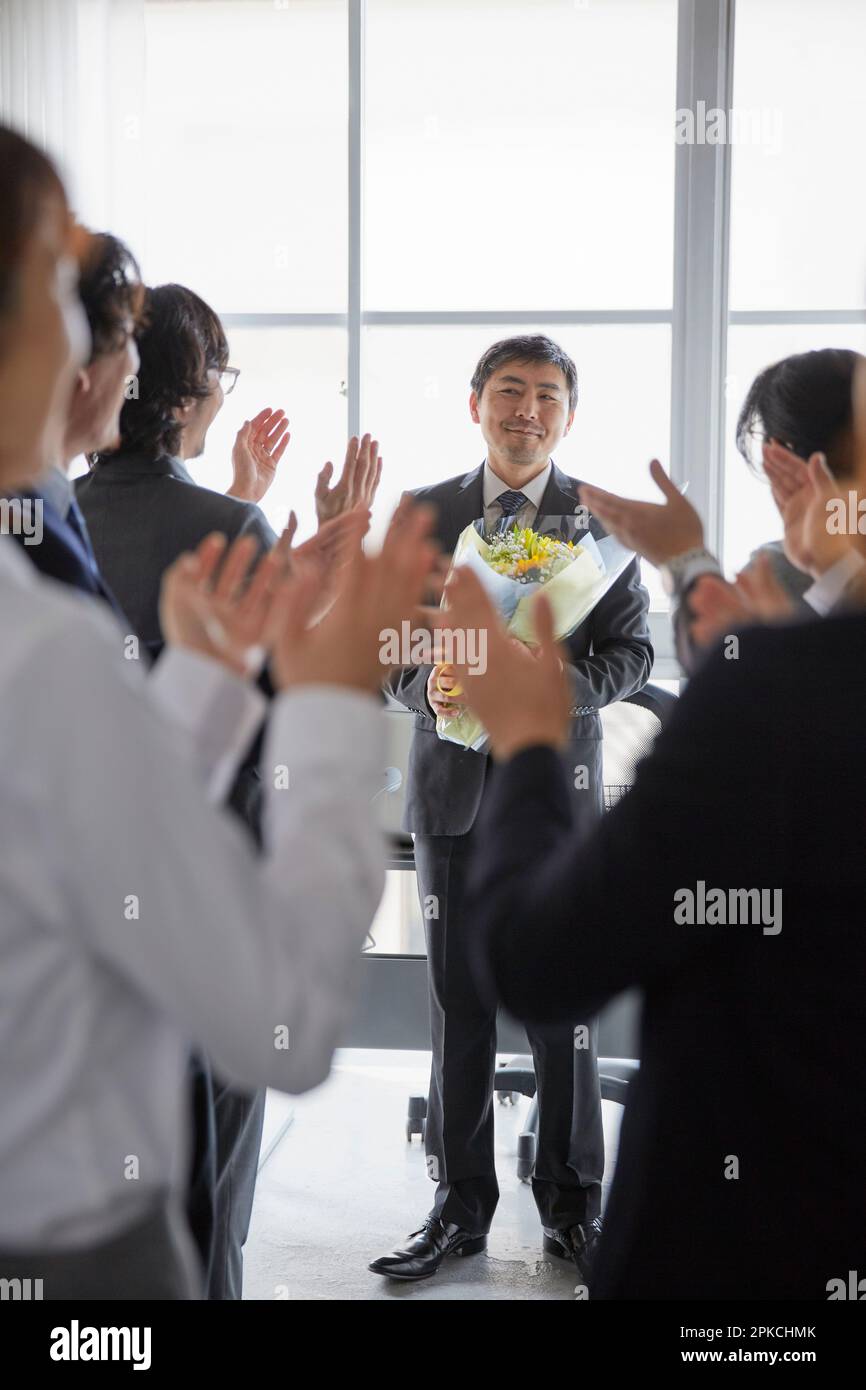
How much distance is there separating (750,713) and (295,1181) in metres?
2.55

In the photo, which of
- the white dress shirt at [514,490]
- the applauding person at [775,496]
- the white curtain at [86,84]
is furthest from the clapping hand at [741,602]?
the white curtain at [86,84]

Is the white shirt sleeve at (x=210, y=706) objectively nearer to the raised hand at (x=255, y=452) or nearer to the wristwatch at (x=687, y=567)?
the wristwatch at (x=687, y=567)

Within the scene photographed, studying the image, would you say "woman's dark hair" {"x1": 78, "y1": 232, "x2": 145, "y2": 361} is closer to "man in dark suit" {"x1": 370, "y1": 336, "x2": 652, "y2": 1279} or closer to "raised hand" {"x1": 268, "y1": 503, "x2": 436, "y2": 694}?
"raised hand" {"x1": 268, "y1": 503, "x2": 436, "y2": 694}

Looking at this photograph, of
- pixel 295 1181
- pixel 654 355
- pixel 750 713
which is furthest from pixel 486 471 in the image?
pixel 750 713

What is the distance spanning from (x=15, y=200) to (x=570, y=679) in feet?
6.57

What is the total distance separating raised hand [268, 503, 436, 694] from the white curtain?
3.62 meters

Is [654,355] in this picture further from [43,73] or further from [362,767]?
[362,767]

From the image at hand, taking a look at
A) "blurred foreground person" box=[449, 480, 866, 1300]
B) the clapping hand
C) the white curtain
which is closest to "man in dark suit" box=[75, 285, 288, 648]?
the clapping hand

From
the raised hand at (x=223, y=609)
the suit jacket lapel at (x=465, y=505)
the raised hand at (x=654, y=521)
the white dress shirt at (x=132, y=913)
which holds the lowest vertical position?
the white dress shirt at (x=132, y=913)

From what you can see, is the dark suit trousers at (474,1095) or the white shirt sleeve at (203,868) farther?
the dark suit trousers at (474,1095)

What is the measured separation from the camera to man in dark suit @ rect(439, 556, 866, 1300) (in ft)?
2.61

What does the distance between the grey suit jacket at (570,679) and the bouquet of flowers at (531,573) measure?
2.5 inches

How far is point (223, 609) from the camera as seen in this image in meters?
0.83

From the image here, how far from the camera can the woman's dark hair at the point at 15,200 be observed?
631 millimetres
